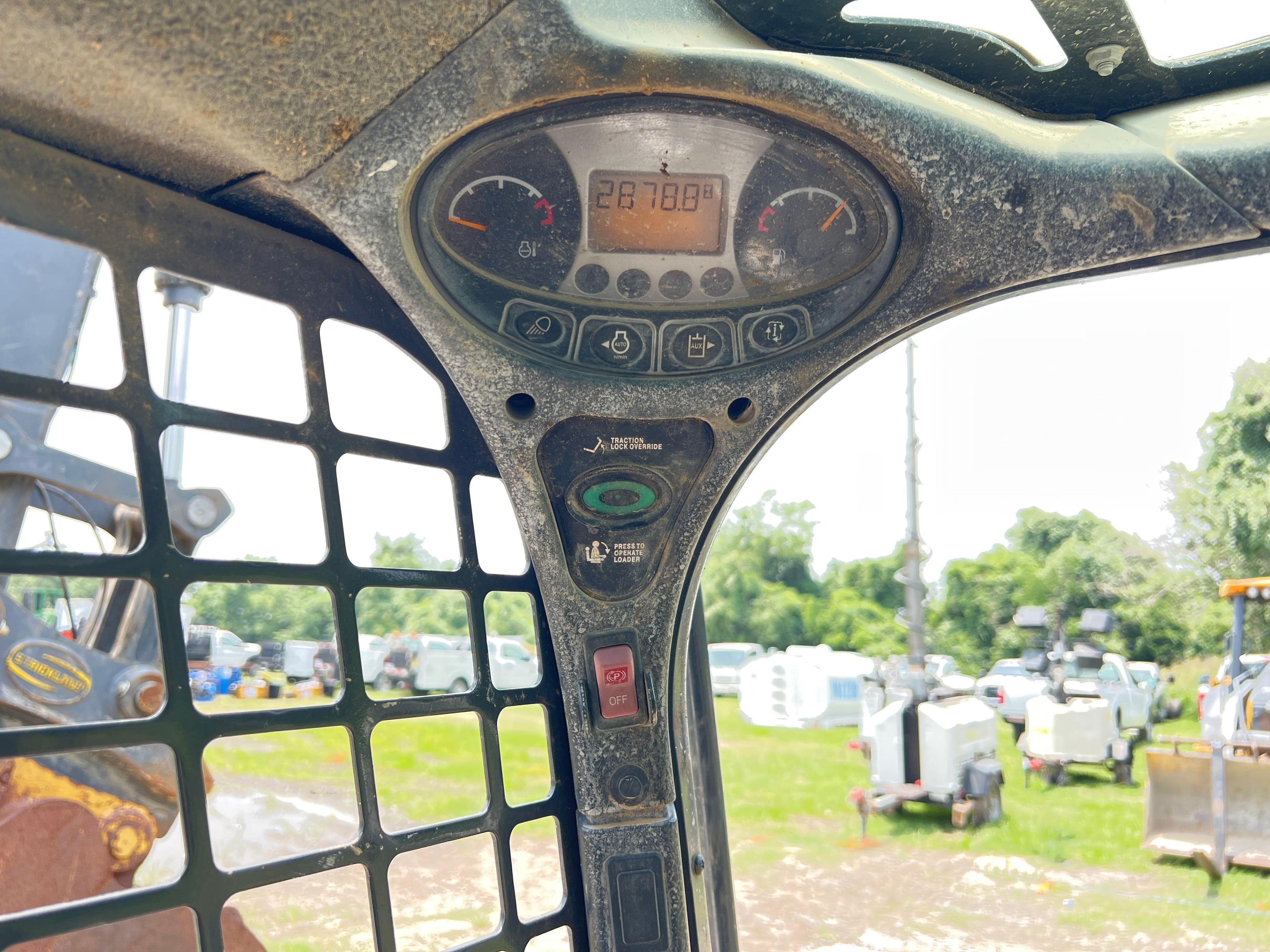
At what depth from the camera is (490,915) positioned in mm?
1151

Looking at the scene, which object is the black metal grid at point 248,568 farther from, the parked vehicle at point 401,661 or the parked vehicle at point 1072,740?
the parked vehicle at point 1072,740

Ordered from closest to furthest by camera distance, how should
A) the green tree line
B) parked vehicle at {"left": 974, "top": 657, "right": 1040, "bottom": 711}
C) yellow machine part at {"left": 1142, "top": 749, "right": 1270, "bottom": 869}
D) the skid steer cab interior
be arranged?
the skid steer cab interior → yellow machine part at {"left": 1142, "top": 749, "right": 1270, "bottom": 869} → parked vehicle at {"left": 974, "top": 657, "right": 1040, "bottom": 711} → the green tree line

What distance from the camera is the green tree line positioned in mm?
13023

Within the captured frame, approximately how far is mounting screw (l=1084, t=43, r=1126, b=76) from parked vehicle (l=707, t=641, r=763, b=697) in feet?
33.2

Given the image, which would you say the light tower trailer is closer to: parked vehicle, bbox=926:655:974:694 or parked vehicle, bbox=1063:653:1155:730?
parked vehicle, bbox=926:655:974:694

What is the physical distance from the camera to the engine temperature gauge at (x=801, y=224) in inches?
38.0

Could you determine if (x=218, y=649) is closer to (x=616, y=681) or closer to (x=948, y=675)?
(x=616, y=681)

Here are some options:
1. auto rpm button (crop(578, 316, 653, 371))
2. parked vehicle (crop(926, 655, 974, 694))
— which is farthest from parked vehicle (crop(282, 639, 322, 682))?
parked vehicle (crop(926, 655, 974, 694))

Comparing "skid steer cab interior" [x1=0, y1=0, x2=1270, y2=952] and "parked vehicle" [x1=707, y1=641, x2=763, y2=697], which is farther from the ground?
"skid steer cab interior" [x1=0, y1=0, x2=1270, y2=952]

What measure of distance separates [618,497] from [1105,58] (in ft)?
2.16

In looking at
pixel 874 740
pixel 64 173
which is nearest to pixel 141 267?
pixel 64 173

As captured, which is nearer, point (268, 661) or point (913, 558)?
point (268, 661)

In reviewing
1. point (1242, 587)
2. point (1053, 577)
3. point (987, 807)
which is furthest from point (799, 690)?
point (1053, 577)

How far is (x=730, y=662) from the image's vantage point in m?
11.3
